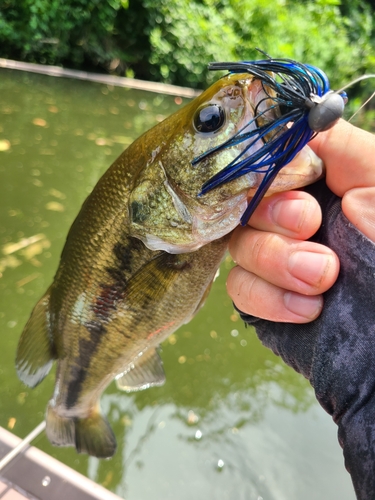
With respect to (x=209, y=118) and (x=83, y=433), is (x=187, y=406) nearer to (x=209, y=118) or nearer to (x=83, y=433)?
(x=83, y=433)

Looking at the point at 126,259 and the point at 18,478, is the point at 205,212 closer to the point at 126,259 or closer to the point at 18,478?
the point at 126,259

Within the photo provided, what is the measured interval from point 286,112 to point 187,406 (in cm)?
231

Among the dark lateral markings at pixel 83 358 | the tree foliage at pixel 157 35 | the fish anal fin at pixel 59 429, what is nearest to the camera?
the dark lateral markings at pixel 83 358

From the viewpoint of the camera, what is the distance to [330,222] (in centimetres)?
111

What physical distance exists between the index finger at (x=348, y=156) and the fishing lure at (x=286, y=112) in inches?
6.6

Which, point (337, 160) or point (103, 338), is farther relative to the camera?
point (103, 338)

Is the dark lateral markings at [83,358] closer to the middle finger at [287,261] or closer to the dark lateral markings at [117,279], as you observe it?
the dark lateral markings at [117,279]

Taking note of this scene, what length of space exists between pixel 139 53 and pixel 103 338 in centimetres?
928

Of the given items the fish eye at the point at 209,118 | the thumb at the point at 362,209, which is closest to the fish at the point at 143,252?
the fish eye at the point at 209,118

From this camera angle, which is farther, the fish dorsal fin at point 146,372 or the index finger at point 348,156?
the fish dorsal fin at point 146,372

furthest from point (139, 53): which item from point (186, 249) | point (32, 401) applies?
point (186, 249)

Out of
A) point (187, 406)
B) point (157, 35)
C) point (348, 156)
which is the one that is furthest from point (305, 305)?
point (157, 35)

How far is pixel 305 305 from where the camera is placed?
1115 mm

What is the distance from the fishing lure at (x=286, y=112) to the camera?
0.83m
